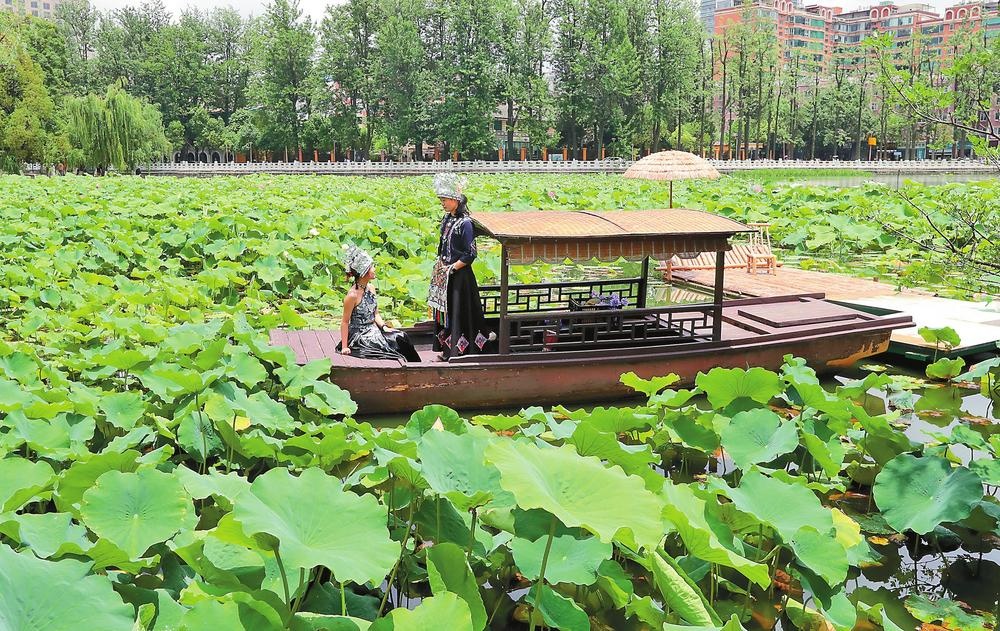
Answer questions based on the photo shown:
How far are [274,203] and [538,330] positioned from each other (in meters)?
7.96

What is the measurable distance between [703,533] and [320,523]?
99 centimetres

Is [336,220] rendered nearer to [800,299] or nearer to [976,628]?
[800,299]

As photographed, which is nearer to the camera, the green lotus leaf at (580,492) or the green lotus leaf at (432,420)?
the green lotus leaf at (580,492)

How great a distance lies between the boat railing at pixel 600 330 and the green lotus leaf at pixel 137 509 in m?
3.30

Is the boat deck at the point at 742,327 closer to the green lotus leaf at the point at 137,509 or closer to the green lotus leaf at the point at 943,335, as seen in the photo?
the green lotus leaf at the point at 943,335

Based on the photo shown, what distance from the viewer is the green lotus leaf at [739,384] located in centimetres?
363

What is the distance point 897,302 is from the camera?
8.50 metres

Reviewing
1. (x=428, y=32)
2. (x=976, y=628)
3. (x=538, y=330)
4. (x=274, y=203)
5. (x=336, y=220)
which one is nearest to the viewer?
(x=976, y=628)

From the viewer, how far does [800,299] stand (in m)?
7.36

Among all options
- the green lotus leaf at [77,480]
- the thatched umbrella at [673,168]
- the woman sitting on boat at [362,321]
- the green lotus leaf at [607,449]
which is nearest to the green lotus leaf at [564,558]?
the green lotus leaf at [607,449]

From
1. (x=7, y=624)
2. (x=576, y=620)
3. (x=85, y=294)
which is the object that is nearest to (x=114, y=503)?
(x=7, y=624)

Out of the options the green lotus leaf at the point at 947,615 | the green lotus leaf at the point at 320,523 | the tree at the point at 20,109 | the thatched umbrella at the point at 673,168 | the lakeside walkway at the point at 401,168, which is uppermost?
the tree at the point at 20,109

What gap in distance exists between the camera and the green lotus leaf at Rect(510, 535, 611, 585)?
216 centimetres

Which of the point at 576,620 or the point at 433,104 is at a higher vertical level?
the point at 433,104
